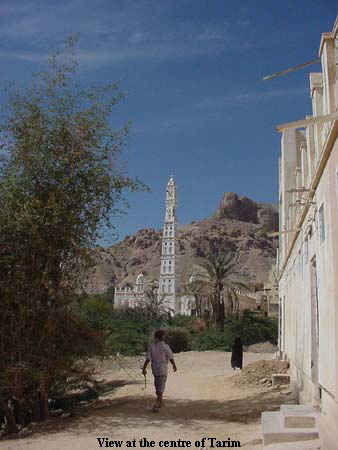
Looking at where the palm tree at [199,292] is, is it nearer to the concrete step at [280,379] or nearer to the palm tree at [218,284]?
the palm tree at [218,284]

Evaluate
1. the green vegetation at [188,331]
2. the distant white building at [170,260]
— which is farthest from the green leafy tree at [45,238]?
the distant white building at [170,260]

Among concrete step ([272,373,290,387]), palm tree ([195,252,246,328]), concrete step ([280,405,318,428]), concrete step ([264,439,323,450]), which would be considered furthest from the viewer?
palm tree ([195,252,246,328])

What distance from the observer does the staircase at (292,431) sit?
5488mm

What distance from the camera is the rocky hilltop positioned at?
11738 cm

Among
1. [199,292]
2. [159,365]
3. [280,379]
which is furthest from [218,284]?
[159,365]

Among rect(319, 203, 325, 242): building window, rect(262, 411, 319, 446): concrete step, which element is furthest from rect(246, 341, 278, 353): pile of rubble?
rect(262, 411, 319, 446): concrete step

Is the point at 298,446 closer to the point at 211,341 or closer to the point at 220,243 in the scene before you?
the point at 211,341

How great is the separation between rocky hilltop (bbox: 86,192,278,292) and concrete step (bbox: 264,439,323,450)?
→ 9952cm

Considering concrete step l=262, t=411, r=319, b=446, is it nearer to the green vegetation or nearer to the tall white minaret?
the green vegetation

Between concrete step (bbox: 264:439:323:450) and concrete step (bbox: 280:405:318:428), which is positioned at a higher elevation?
concrete step (bbox: 280:405:318:428)

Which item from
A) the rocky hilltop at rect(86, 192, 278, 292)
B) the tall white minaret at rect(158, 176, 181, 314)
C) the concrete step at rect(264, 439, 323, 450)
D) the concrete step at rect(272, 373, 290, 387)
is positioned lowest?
the concrete step at rect(272, 373, 290, 387)

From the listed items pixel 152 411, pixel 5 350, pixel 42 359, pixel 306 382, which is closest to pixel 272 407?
pixel 306 382

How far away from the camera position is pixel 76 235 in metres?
9.57

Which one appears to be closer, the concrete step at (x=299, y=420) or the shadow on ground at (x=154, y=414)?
the concrete step at (x=299, y=420)
